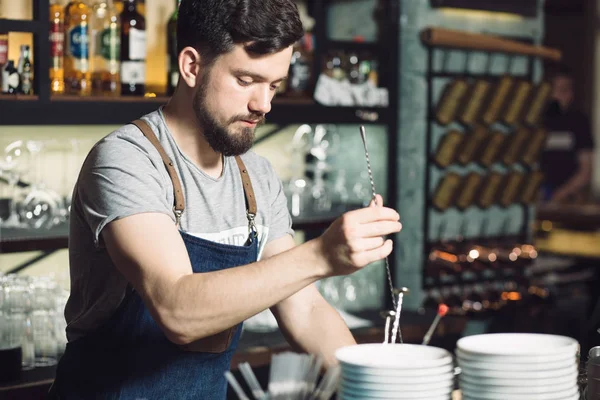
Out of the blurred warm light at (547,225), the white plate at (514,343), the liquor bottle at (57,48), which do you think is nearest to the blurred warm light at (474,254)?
the blurred warm light at (547,225)

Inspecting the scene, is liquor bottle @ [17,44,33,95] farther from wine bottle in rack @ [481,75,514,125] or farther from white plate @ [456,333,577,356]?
wine bottle in rack @ [481,75,514,125]

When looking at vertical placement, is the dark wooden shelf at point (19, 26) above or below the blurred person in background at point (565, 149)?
above

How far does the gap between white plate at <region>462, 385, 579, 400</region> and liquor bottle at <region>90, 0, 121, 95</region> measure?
6.99ft

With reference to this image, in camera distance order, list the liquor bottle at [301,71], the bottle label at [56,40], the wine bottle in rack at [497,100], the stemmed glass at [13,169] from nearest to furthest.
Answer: the stemmed glass at [13,169] → the bottle label at [56,40] → the liquor bottle at [301,71] → the wine bottle in rack at [497,100]

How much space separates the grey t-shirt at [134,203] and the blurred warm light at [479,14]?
2.61 metres

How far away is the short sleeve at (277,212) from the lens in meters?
1.99

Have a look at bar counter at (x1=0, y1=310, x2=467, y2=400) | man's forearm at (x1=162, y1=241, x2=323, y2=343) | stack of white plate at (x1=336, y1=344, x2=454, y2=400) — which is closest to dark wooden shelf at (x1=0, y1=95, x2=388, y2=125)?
bar counter at (x1=0, y1=310, x2=467, y2=400)

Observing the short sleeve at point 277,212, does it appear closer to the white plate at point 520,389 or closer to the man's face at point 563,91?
the white plate at point 520,389

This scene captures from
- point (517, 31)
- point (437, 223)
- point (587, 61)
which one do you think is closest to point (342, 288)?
point (437, 223)

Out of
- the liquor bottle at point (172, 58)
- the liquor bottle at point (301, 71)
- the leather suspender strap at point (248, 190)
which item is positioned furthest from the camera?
the liquor bottle at point (301, 71)

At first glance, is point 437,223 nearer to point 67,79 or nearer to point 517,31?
point 517,31

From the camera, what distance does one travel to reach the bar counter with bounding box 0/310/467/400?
273cm

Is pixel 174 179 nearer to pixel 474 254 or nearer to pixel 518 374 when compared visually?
pixel 518 374

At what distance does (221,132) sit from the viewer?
70.0 inches
